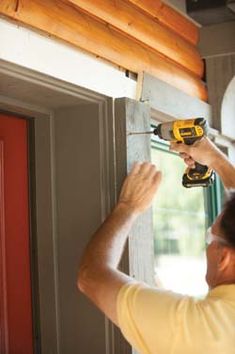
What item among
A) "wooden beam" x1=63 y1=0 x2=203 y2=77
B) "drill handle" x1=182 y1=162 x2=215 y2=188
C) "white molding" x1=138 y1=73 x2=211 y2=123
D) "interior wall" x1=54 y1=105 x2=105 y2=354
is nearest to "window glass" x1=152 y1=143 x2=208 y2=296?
"white molding" x1=138 y1=73 x2=211 y2=123

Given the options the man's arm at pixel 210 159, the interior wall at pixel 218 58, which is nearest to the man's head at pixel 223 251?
the man's arm at pixel 210 159

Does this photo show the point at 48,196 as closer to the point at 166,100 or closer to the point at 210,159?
the point at 210,159

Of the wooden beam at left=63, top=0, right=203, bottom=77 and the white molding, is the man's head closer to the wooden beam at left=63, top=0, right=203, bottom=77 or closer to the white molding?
the wooden beam at left=63, top=0, right=203, bottom=77

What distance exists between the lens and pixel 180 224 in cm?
382

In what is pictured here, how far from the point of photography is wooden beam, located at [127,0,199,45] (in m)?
3.11

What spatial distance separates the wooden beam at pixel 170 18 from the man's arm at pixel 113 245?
977mm

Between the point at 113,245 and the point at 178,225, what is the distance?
71.5 inches

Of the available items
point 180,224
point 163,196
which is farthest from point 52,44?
point 180,224

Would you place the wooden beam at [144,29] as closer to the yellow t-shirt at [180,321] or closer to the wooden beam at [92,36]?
the wooden beam at [92,36]

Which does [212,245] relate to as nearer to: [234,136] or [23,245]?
[23,245]

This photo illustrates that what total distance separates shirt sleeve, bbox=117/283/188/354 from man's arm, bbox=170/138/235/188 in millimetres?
917

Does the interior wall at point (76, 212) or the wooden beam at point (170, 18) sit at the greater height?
the wooden beam at point (170, 18)

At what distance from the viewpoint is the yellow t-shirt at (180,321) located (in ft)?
5.12

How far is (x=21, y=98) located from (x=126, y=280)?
112cm
